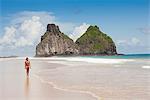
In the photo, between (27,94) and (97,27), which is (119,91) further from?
(97,27)

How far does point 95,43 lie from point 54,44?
3448 centimetres

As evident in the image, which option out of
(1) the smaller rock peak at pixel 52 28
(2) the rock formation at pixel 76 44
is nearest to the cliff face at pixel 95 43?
(2) the rock formation at pixel 76 44

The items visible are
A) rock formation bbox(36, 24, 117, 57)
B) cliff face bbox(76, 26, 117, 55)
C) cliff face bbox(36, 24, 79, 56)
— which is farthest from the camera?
cliff face bbox(76, 26, 117, 55)

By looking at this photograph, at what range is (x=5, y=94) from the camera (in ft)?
38.3

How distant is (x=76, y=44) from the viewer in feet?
542

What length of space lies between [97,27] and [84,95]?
562 ft

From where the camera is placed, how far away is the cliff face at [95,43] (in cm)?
16850

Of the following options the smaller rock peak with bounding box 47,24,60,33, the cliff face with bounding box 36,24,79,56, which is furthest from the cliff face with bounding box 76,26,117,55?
the smaller rock peak with bounding box 47,24,60,33

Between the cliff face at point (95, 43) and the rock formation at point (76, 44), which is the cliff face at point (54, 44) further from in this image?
the cliff face at point (95, 43)

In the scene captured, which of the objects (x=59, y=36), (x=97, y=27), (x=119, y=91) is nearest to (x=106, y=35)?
(x=97, y=27)

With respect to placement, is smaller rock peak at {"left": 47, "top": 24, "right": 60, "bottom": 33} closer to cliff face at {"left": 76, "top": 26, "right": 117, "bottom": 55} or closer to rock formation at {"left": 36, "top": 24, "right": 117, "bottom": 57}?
rock formation at {"left": 36, "top": 24, "right": 117, "bottom": 57}

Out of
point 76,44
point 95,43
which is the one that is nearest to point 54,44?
point 76,44

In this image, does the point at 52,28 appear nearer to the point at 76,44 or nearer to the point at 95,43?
the point at 76,44

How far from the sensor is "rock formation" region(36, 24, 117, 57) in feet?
481
